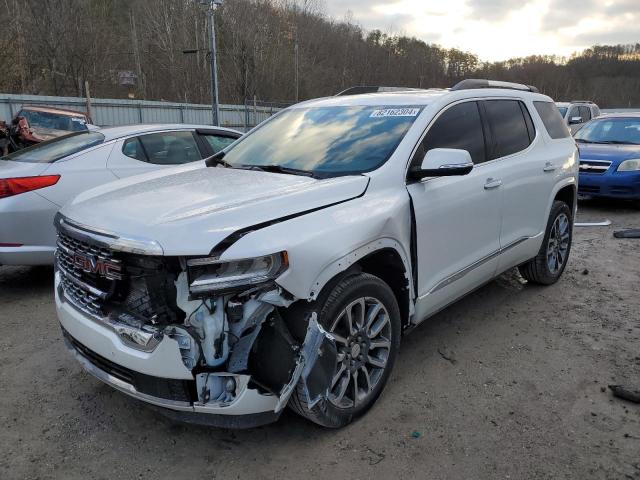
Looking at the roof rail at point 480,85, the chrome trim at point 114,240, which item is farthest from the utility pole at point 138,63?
the chrome trim at point 114,240

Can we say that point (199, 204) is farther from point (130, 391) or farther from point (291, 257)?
point (130, 391)

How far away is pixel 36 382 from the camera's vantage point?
329 cm

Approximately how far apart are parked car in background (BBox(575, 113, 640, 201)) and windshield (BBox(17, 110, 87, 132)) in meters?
11.7

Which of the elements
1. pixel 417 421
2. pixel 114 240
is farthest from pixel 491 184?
pixel 114 240

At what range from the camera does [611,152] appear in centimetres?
905

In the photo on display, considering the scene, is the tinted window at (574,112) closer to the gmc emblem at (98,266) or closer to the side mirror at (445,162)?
the side mirror at (445,162)

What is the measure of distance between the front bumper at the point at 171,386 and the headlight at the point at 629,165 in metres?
8.62

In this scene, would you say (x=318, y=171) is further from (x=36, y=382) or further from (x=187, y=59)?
(x=187, y=59)

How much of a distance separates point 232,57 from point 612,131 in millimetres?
44096

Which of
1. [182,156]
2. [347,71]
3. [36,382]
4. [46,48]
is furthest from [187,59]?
[36,382]

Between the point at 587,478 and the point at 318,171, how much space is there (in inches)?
85.9

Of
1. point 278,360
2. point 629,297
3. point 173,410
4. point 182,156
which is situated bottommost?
point 629,297

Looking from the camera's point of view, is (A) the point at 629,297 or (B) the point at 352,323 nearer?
(B) the point at 352,323

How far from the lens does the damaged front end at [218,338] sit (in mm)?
2283
